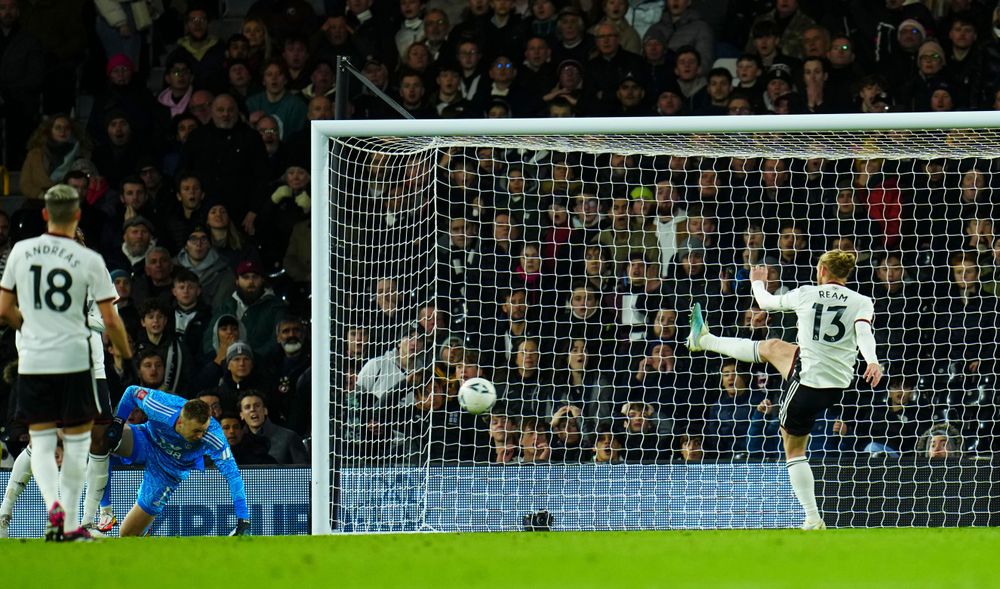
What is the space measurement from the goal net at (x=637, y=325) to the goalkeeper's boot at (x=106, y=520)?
1628 millimetres

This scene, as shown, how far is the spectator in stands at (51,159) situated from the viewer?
12.9 meters

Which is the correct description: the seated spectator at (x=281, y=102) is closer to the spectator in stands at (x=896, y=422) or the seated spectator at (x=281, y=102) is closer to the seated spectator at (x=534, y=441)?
the seated spectator at (x=534, y=441)

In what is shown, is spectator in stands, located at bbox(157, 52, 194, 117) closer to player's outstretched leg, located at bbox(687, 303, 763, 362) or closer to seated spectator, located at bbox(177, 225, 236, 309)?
seated spectator, located at bbox(177, 225, 236, 309)

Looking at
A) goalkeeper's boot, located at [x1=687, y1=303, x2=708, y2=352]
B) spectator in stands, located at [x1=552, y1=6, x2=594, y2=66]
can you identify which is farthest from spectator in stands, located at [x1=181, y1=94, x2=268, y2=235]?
goalkeeper's boot, located at [x1=687, y1=303, x2=708, y2=352]

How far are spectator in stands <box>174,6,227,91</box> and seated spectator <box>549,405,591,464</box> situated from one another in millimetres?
5078

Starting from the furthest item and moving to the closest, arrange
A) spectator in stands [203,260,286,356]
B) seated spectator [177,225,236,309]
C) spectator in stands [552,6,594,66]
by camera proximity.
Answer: spectator in stands [552,6,594,66]
seated spectator [177,225,236,309]
spectator in stands [203,260,286,356]

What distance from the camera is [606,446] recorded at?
10.4m

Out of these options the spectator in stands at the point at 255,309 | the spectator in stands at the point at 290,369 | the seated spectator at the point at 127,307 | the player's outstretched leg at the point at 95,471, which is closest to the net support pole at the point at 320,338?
the player's outstretched leg at the point at 95,471

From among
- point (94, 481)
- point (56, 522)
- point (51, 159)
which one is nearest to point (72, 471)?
point (56, 522)

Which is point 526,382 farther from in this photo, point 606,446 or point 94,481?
point 94,481

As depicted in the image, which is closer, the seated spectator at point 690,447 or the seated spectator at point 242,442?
the seated spectator at point 690,447

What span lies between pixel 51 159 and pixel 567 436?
5.62 m

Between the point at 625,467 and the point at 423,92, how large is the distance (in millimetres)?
4176

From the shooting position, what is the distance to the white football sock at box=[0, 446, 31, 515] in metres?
9.65
